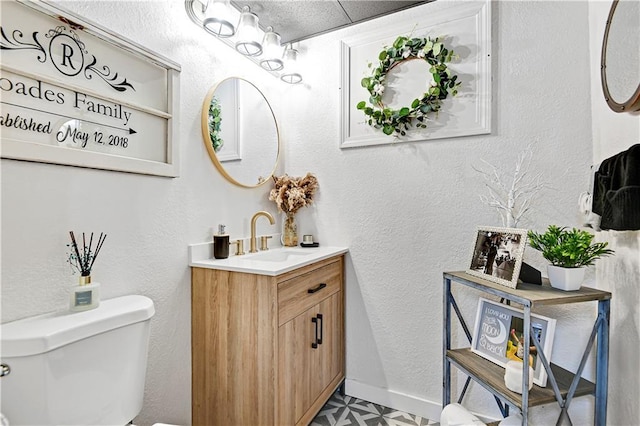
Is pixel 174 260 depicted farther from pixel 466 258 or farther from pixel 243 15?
pixel 466 258

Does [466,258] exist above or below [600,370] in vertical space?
above

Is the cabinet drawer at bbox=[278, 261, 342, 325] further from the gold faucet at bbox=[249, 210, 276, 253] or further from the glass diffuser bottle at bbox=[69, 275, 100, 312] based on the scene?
the glass diffuser bottle at bbox=[69, 275, 100, 312]

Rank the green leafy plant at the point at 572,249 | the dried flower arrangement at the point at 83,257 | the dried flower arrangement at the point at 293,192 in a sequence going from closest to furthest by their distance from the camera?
the dried flower arrangement at the point at 83,257
the green leafy plant at the point at 572,249
the dried flower arrangement at the point at 293,192

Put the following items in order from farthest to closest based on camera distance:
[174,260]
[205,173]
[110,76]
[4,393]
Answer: [205,173] < [174,260] < [110,76] < [4,393]

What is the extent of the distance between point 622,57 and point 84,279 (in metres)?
1.98

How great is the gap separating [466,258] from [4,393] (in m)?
1.77

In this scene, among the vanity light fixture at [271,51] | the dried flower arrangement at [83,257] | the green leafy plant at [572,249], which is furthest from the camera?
the vanity light fixture at [271,51]

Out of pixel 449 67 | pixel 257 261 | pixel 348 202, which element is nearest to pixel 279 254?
pixel 257 261

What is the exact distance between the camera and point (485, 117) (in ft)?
4.97

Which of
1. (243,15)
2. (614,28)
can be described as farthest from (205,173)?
(614,28)

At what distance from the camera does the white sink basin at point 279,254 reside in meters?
1.71

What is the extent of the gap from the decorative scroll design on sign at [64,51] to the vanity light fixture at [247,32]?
2.29ft

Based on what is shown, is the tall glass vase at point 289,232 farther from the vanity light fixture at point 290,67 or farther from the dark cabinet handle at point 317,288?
the vanity light fixture at point 290,67

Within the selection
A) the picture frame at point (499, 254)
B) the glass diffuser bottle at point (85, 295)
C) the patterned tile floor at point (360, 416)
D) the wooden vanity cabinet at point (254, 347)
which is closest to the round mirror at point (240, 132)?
the wooden vanity cabinet at point (254, 347)
